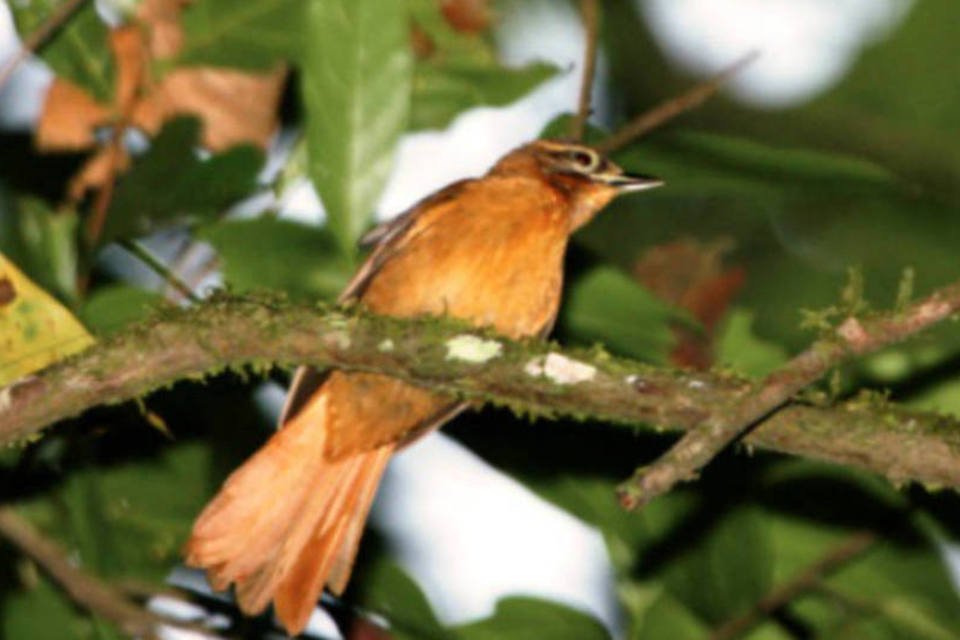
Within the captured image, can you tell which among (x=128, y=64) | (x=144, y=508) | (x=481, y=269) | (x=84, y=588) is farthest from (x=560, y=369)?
(x=128, y=64)

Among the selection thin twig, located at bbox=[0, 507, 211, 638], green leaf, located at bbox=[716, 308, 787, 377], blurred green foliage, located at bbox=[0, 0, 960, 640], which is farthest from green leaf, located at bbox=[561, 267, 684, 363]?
thin twig, located at bbox=[0, 507, 211, 638]

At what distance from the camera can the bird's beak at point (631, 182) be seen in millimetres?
4742

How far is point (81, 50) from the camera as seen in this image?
483cm

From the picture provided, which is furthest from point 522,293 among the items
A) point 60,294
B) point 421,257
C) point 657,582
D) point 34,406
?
point 34,406

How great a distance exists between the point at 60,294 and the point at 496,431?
0.93m

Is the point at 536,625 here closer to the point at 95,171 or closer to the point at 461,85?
the point at 461,85

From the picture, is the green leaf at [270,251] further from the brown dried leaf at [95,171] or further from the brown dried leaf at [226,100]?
the brown dried leaf at [226,100]

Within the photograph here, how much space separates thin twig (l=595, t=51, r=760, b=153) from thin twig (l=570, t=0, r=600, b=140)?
3.1 inches

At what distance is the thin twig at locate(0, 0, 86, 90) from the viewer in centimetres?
454

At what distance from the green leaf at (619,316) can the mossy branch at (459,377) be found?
0.68 m

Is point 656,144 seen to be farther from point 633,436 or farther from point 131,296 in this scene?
point 131,296

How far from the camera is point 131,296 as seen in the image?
425cm

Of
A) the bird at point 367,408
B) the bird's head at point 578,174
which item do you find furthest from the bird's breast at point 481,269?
the bird's head at point 578,174

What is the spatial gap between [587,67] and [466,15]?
2.93 ft
